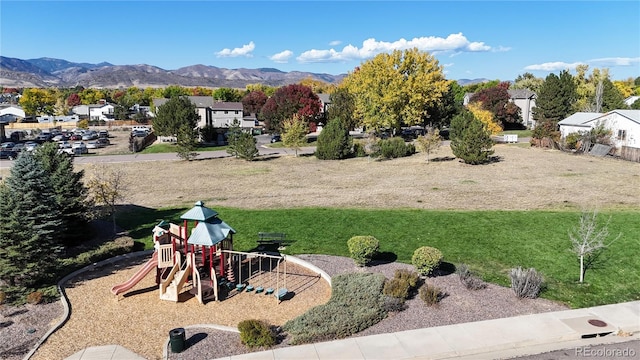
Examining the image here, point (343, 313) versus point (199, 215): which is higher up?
point (199, 215)

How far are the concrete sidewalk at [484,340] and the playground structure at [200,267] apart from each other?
Result: 388 centimetres

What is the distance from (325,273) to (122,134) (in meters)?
76.8

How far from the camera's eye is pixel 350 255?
19453 mm

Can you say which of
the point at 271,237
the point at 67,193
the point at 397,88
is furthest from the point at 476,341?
the point at 397,88

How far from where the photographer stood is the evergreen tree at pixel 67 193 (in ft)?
66.9

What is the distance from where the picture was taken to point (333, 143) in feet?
163

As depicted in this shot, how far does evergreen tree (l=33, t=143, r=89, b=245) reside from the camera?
66.9ft

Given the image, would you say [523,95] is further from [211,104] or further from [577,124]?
[211,104]

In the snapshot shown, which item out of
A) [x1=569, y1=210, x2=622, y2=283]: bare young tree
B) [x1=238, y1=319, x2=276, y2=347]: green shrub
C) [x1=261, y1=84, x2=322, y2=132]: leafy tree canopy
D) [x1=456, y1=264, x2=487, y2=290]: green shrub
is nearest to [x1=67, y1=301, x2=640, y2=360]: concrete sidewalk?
[x1=238, y1=319, x2=276, y2=347]: green shrub

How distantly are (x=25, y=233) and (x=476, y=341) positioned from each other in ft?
51.2

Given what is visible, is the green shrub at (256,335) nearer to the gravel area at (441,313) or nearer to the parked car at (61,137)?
the gravel area at (441,313)

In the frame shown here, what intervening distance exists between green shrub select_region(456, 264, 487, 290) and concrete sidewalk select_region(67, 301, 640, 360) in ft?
7.13

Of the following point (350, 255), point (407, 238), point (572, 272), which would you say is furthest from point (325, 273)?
point (572, 272)

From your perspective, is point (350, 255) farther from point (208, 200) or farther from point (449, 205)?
point (208, 200)
